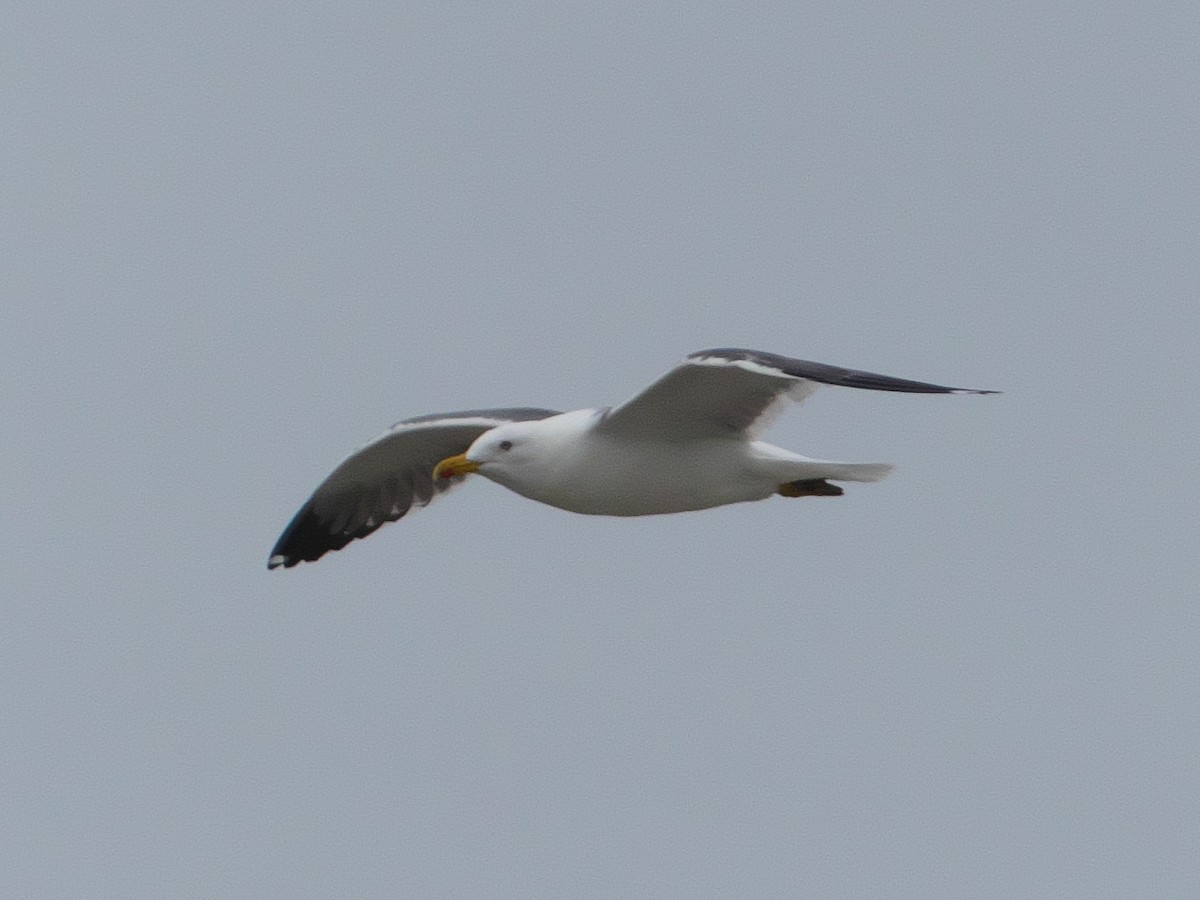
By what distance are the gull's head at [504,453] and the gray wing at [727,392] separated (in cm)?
51

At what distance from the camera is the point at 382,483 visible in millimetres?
13711

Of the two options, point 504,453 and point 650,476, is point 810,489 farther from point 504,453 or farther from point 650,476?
point 504,453

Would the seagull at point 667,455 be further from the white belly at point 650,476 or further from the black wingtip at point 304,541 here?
the black wingtip at point 304,541

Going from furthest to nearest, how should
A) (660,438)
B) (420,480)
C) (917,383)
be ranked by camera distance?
1. (420,480)
2. (660,438)
3. (917,383)

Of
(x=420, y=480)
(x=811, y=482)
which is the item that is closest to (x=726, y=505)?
(x=811, y=482)

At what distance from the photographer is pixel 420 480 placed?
1363cm

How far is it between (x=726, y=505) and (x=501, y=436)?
51.7 inches

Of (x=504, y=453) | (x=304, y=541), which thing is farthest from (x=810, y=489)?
(x=304, y=541)

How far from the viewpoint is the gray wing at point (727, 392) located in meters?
9.69

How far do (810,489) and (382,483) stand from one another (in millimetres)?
3505

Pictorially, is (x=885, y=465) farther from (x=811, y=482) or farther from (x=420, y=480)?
(x=420, y=480)

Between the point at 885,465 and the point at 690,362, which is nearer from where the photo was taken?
the point at 690,362

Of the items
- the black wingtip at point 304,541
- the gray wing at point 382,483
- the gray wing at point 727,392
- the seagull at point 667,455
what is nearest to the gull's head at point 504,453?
the seagull at point 667,455

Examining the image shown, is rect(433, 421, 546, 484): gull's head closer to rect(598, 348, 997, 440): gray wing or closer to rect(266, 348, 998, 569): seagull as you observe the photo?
rect(266, 348, 998, 569): seagull
